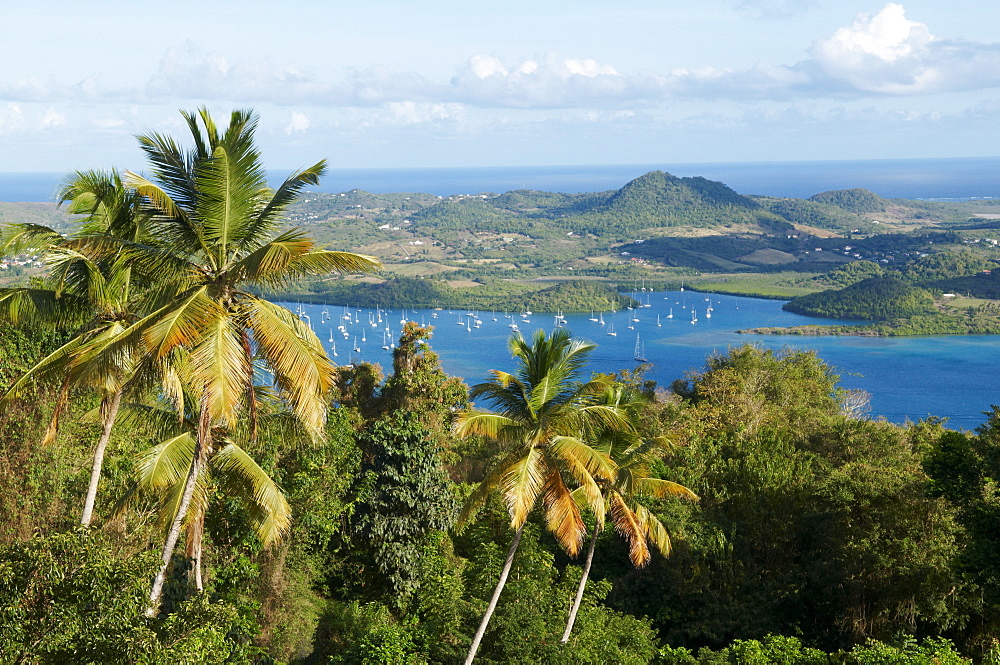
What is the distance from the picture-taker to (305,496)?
1465 centimetres

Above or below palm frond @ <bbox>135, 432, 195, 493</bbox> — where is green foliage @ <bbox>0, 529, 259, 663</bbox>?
below

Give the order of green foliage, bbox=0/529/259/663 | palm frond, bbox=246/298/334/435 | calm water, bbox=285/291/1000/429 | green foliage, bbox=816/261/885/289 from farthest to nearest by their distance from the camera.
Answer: green foliage, bbox=816/261/885/289 < calm water, bbox=285/291/1000/429 < palm frond, bbox=246/298/334/435 < green foliage, bbox=0/529/259/663

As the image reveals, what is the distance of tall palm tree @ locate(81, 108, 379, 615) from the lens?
21.1 ft

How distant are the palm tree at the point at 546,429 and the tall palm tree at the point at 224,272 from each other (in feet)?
9.11

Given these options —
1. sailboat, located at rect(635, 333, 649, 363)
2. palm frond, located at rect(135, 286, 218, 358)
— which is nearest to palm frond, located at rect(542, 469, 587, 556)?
palm frond, located at rect(135, 286, 218, 358)

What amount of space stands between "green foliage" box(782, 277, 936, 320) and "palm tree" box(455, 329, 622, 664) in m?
117

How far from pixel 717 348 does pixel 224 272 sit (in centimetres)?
9648

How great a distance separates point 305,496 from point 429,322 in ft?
345

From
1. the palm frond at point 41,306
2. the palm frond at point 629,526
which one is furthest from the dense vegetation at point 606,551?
the palm frond at point 41,306

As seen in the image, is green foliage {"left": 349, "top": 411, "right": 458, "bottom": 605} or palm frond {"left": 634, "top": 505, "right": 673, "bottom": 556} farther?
green foliage {"left": 349, "top": 411, "right": 458, "bottom": 605}

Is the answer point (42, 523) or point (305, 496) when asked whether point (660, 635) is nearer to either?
point (305, 496)

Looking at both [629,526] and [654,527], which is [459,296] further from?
[629,526]

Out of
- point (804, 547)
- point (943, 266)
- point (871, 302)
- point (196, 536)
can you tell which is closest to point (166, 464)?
point (196, 536)

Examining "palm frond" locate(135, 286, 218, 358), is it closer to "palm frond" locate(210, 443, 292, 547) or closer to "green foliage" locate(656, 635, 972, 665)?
"palm frond" locate(210, 443, 292, 547)
